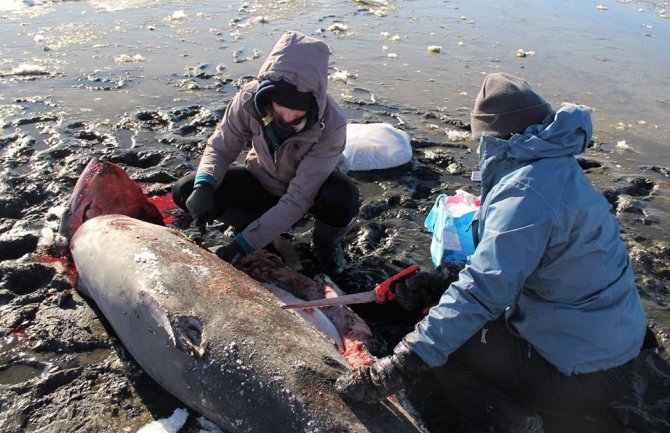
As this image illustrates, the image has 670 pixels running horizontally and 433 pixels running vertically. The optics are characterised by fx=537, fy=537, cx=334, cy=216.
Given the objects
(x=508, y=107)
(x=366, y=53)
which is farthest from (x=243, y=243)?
(x=366, y=53)

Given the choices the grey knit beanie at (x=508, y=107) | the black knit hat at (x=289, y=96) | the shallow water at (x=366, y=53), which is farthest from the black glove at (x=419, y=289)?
the shallow water at (x=366, y=53)

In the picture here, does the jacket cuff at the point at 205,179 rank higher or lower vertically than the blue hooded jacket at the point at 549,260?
lower

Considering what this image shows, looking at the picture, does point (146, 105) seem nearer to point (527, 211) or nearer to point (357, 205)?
point (357, 205)

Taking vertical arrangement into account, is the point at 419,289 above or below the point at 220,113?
above

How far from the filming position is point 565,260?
8.72ft

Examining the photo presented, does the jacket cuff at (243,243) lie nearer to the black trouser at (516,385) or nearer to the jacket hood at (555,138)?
the black trouser at (516,385)

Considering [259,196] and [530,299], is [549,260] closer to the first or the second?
[530,299]

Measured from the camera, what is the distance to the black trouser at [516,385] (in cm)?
295

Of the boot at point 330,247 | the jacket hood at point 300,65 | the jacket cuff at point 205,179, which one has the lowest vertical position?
the boot at point 330,247

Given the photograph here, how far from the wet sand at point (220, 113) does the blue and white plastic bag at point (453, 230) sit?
0.30m

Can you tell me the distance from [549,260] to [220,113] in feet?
19.0

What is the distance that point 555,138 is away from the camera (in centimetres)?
256

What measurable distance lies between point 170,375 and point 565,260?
7.47ft

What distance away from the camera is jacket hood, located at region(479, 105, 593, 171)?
255 centimetres
